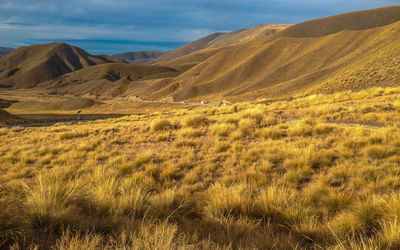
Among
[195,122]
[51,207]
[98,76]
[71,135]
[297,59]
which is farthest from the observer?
[98,76]

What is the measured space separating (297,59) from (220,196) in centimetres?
7652

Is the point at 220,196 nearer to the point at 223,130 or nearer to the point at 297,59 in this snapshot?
the point at 223,130

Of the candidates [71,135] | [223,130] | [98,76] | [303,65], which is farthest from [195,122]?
[98,76]

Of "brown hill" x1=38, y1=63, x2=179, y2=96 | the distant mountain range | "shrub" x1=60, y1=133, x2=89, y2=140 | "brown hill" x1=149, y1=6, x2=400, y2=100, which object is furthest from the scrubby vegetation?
"brown hill" x1=38, y1=63, x2=179, y2=96

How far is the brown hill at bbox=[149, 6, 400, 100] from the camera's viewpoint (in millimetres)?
52859

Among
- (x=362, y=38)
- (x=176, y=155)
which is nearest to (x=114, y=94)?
(x=362, y=38)

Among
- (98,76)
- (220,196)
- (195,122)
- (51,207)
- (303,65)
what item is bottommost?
(220,196)

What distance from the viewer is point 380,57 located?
4084 cm

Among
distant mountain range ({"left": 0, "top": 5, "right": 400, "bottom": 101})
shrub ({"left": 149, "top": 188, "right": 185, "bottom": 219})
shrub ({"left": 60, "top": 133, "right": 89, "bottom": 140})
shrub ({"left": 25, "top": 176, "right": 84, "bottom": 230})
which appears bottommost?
shrub ({"left": 60, "top": 133, "right": 89, "bottom": 140})

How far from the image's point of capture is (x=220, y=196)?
4082 mm

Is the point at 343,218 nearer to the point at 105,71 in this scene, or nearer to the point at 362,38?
the point at 362,38

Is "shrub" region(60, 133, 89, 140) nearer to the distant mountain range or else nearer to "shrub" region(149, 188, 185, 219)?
"shrub" region(149, 188, 185, 219)

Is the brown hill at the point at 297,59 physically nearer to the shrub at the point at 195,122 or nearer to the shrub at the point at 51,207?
the shrub at the point at 195,122

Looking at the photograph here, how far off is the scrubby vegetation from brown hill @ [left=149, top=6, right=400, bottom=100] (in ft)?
126
